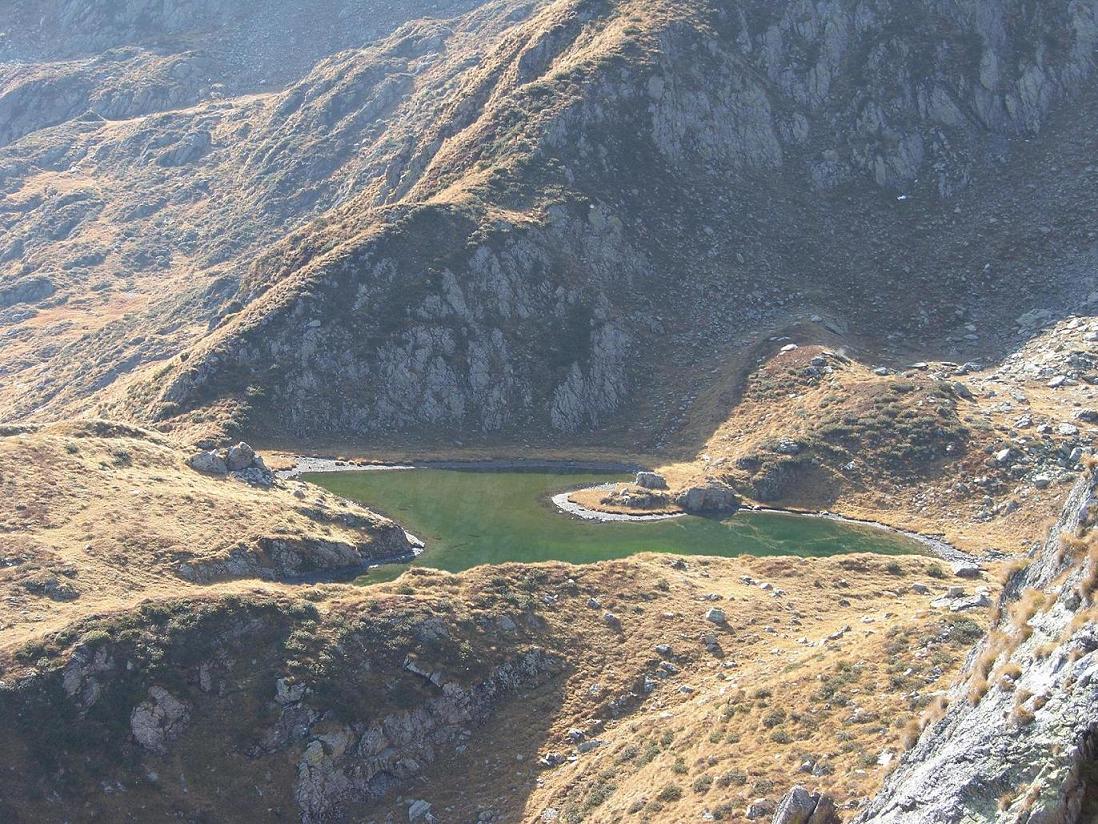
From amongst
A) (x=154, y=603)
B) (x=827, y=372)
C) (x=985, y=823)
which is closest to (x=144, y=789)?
(x=154, y=603)

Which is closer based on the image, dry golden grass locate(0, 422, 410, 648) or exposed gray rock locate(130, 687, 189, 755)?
exposed gray rock locate(130, 687, 189, 755)

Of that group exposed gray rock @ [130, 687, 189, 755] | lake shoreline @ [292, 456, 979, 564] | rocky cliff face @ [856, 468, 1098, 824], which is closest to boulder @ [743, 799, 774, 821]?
rocky cliff face @ [856, 468, 1098, 824]

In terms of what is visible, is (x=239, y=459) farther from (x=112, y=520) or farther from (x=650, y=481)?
(x=650, y=481)

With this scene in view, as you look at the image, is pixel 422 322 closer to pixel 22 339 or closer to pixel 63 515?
pixel 63 515

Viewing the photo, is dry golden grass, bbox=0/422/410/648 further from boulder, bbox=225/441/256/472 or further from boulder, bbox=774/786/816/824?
boulder, bbox=774/786/816/824

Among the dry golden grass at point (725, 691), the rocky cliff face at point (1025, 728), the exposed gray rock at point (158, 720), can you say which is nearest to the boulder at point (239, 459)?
the dry golden grass at point (725, 691)

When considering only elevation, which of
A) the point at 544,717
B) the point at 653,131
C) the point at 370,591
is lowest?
the point at 544,717

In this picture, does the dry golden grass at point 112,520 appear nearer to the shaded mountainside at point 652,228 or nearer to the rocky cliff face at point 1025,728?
the shaded mountainside at point 652,228

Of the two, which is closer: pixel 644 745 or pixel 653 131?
pixel 644 745
